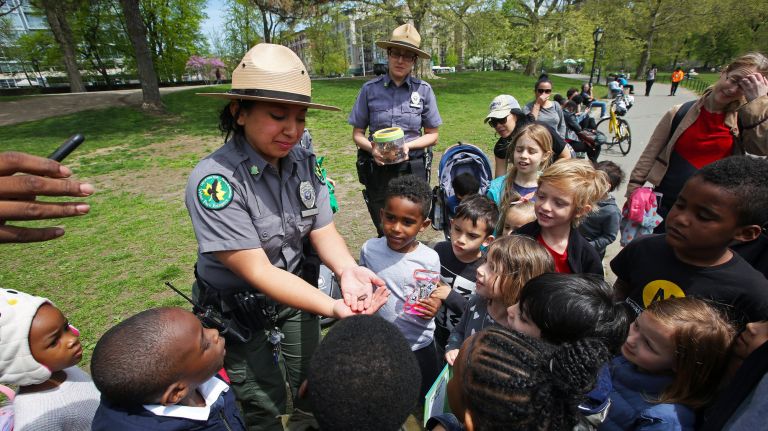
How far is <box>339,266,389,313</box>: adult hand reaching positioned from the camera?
5.60 feet

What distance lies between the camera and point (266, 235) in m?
1.85

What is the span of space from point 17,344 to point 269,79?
1.53 meters

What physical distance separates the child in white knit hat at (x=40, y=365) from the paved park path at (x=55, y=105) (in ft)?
57.7

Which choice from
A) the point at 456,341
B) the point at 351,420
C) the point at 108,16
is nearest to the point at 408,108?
the point at 456,341

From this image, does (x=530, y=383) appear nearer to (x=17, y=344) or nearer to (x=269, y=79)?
(x=269, y=79)

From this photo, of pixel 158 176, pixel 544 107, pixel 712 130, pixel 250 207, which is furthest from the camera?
pixel 158 176

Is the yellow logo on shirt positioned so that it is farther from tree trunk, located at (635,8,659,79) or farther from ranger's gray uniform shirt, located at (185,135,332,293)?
tree trunk, located at (635,8,659,79)

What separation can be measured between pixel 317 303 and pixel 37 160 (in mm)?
1122

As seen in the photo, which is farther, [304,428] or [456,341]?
[456,341]

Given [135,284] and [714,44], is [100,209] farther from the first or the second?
[714,44]

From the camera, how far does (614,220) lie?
123 inches

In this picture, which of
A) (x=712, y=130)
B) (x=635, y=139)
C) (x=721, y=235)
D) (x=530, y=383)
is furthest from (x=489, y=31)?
(x=530, y=383)

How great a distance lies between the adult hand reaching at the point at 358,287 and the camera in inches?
67.2

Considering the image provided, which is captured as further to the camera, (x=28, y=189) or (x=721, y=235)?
(x=721, y=235)
